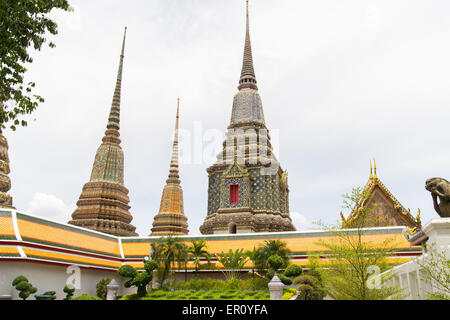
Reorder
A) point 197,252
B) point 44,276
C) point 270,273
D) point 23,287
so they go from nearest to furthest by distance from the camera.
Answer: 1. point 23,287
2. point 44,276
3. point 270,273
4. point 197,252

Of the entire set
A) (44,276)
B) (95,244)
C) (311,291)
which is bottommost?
(311,291)

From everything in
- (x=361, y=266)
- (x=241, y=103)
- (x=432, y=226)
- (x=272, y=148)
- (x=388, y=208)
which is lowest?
(x=361, y=266)

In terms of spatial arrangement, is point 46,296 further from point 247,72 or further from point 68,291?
point 247,72

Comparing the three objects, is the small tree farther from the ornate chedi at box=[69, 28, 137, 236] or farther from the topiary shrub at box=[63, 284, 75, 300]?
the ornate chedi at box=[69, 28, 137, 236]

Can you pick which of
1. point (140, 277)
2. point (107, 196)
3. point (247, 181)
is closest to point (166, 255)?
point (140, 277)

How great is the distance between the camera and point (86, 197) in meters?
32.3

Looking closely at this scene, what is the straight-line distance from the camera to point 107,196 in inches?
1268

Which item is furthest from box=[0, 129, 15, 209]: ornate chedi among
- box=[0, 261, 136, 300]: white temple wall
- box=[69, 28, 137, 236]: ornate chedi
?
box=[69, 28, 137, 236]: ornate chedi

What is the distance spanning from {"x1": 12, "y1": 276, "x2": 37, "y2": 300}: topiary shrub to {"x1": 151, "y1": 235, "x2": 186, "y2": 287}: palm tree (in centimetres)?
712

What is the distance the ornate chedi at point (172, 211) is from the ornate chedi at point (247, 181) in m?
8.40

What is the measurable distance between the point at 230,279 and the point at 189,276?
3.24 m

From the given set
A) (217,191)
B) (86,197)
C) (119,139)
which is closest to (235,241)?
(217,191)

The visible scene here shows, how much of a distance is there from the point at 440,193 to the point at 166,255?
1502 centimetres

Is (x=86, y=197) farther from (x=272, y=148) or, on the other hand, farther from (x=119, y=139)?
(x=272, y=148)
